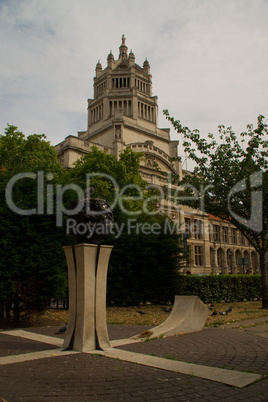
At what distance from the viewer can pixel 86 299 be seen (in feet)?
19.5

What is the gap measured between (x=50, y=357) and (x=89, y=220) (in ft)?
8.09

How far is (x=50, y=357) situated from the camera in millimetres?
5398

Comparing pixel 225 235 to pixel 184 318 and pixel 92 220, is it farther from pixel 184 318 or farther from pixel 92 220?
pixel 92 220

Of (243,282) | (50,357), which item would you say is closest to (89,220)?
(50,357)

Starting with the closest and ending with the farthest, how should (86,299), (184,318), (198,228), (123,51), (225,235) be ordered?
(86,299) < (184,318) < (198,228) < (225,235) < (123,51)

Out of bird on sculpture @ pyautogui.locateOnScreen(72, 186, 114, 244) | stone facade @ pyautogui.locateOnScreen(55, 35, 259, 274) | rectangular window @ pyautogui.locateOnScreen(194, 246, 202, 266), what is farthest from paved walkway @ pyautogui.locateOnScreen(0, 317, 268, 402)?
rectangular window @ pyautogui.locateOnScreen(194, 246, 202, 266)

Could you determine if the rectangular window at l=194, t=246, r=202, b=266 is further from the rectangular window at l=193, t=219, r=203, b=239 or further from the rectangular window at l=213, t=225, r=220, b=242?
the rectangular window at l=213, t=225, r=220, b=242

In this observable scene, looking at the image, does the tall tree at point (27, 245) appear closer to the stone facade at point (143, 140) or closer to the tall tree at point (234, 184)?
the tall tree at point (234, 184)

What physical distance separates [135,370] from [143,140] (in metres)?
54.5

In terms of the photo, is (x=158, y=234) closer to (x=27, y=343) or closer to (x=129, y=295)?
(x=129, y=295)

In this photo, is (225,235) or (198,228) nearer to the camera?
(198,228)

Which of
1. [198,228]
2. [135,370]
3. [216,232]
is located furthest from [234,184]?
[216,232]

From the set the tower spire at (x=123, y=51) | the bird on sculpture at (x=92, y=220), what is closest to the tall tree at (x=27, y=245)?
the bird on sculpture at (x=92, y=220)

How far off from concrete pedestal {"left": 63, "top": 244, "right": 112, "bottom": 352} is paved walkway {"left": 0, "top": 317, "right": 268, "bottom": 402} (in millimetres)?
290
